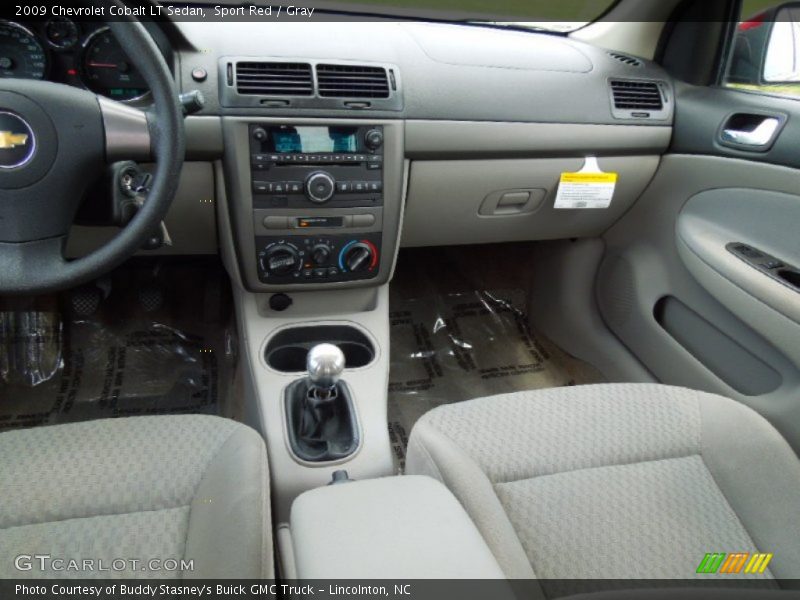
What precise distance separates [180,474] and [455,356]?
1147 mm

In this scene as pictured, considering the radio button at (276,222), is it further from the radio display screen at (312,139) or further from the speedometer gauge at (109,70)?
the speedometer gauge at (109,70)

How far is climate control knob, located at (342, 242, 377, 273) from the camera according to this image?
1.32m

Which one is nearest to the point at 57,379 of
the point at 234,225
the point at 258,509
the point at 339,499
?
the point at 234,225

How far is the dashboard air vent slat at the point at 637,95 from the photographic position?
1.42 meters

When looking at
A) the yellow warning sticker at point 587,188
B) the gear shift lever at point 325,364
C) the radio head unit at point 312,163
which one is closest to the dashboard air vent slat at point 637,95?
the yellow warning sticker at point 587,188

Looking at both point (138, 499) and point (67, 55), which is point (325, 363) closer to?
point (138, 499)

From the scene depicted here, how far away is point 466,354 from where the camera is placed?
6.18 feet

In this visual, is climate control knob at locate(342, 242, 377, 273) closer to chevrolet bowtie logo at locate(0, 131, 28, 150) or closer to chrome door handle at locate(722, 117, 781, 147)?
chevrolet bowtie logo at locate(0, 131, 28, 150)

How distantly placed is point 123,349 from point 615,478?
135cm

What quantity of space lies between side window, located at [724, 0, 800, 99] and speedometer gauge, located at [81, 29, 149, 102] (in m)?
1.32

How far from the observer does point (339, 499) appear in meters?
0.67

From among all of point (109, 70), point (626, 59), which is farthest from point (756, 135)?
point (109, 70)

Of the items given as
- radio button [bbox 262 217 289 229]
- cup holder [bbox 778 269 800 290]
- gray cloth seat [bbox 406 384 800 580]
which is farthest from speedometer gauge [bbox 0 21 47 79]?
cup holder [bbox 778 269 800 290]

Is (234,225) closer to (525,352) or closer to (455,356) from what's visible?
(455,356)
